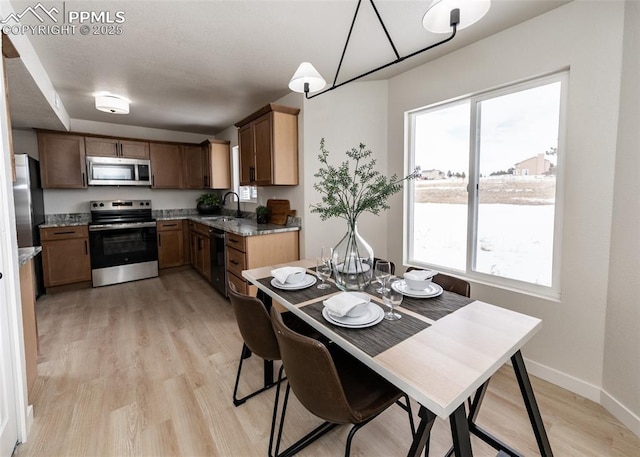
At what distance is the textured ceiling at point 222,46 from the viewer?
1815mm

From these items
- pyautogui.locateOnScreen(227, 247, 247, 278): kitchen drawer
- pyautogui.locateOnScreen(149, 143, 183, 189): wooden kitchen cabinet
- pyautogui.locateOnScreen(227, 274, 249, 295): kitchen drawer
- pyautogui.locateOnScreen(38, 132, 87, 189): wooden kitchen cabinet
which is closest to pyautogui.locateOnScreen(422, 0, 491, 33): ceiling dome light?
pyautogui.locateOnScreen(227, 247, 247, 278): kitchen drawer

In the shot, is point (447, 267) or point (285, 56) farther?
point (447, 267)

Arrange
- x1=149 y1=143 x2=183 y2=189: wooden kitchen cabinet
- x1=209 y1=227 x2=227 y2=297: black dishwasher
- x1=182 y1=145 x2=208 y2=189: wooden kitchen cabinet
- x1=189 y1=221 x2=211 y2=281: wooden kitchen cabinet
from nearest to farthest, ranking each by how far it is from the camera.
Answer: x1=209 y1=227 x2=227 y2=297: black dishwasher
x1=189 y1=221 x2=211 y2=281: wooden kitchen cabinet
x1=149 y1=143 x2=183 y2=189: wooden kitchen cabinet
x1=182 y1=145 x2=208 y2=189: wooden kitchen cabinet

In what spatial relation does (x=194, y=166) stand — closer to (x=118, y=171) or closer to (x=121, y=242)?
(x=118, y=171)

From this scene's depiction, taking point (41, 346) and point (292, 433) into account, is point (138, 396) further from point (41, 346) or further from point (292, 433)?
point (41, 346)

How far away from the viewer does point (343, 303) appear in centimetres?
129

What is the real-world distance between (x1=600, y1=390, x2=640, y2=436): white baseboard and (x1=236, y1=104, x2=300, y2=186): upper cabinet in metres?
2.96

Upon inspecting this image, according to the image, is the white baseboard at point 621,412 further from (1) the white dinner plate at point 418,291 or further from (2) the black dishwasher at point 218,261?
(2) the black dishwasher at point 218,261

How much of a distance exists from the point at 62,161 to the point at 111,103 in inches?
65.2

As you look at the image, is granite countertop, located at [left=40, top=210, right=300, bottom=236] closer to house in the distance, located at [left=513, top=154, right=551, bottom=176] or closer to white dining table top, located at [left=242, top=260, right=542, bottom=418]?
white dining table top, located at [left=242, top=260, right=542, bottom=418]

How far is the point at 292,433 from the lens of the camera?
159cm

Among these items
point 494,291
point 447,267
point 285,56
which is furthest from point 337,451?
point 285,56

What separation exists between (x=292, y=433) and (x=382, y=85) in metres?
3.18

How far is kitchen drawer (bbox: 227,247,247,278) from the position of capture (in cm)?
302
